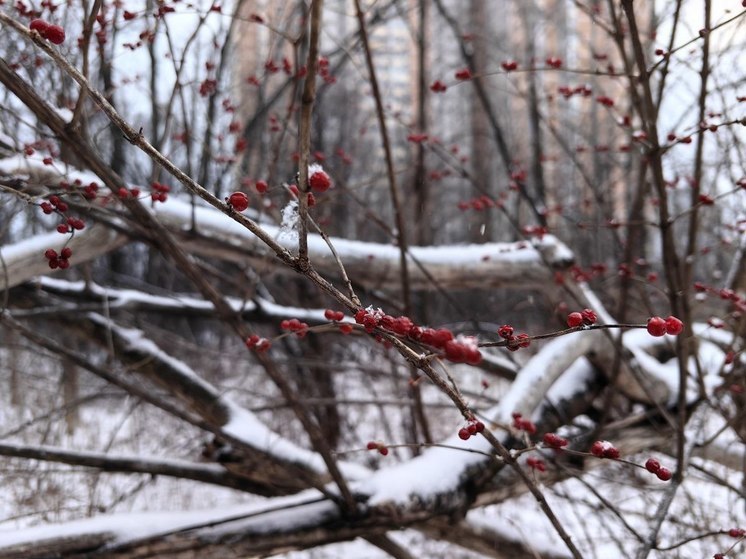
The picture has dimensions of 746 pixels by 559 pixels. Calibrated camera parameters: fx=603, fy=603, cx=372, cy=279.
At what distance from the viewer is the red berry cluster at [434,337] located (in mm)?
625

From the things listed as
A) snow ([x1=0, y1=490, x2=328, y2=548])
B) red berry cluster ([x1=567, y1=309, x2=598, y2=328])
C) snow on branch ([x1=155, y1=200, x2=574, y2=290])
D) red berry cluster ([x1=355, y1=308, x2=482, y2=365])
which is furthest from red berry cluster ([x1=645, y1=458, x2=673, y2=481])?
snow on branch ([x1=155, y1=200, x2=574, y2=290])

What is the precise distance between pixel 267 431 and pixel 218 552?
550mm

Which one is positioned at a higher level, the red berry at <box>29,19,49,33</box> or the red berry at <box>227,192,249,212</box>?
the red berry at <box>29,19,49,33</box>

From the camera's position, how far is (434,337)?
66cm

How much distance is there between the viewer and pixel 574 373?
9.29 ft

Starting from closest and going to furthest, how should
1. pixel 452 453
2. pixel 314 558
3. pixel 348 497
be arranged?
pixel 348 497
pixel 452 453
pixel 314 558

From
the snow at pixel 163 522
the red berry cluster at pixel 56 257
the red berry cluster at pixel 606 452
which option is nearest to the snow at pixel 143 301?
the snow at pixel 163 522

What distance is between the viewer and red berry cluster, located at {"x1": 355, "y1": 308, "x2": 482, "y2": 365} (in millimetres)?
625

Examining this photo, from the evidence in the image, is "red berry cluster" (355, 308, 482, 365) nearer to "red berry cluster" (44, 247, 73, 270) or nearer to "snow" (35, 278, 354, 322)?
"red berry cluster" (44, 247, 73, 270)

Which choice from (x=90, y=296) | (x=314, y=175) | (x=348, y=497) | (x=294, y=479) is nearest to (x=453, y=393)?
(x=314, y=175)

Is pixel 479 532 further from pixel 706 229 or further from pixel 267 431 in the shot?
pixel 706 229

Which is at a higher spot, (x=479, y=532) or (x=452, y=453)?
(x=452, y=453)

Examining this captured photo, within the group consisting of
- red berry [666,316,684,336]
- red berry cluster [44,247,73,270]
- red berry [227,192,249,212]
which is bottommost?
red berry [666,316,684,336]

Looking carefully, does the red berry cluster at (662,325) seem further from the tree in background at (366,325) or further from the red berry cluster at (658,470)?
the red berry cluster at (658,470)
